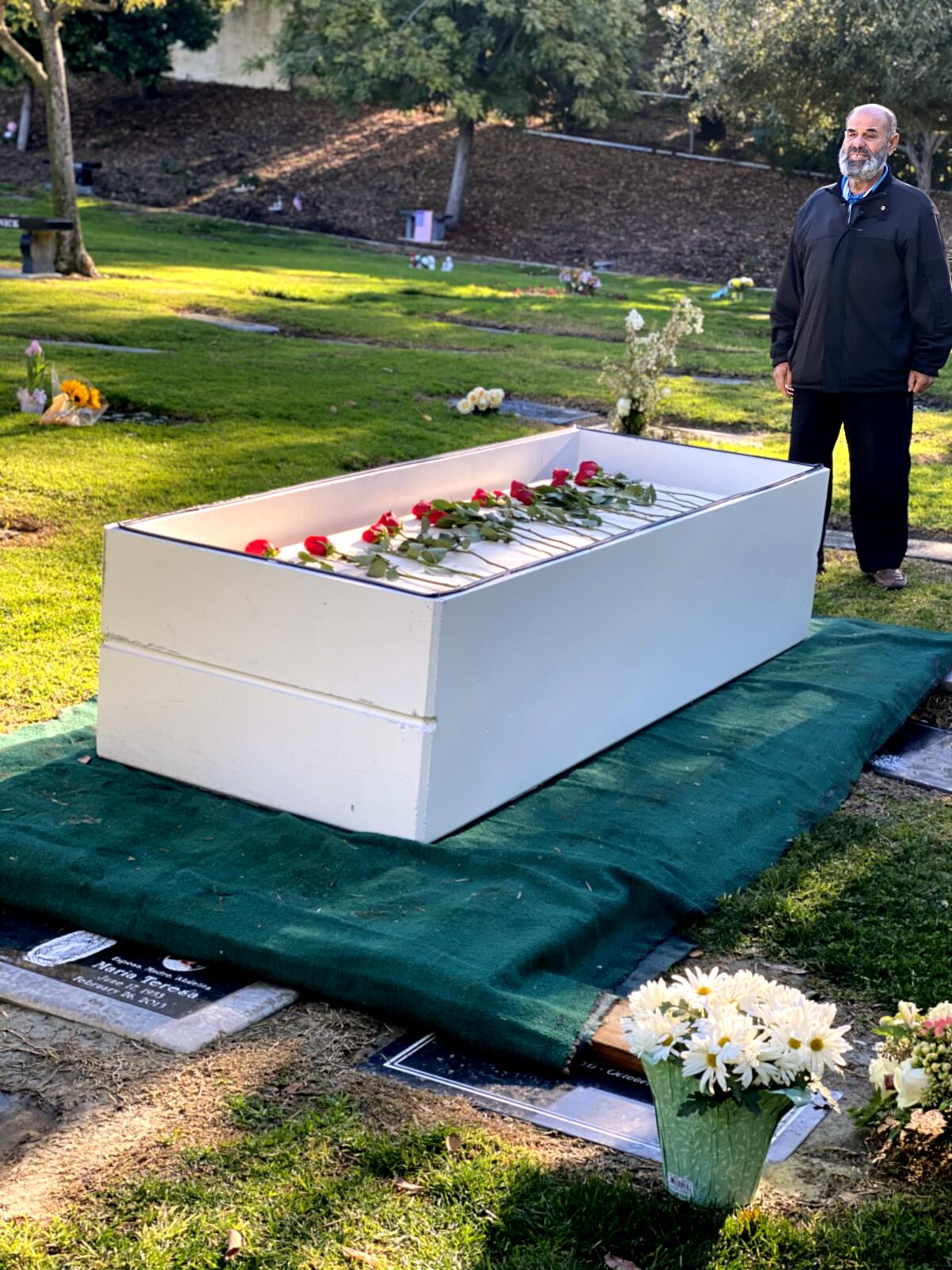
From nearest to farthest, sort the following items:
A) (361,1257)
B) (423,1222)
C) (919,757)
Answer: (361,1257)
(423,1222)
(919,757)

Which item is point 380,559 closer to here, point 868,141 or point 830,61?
point 868,141

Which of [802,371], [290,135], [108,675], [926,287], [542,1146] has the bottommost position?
[542,1146]

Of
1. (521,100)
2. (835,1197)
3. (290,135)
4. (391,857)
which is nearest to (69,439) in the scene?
(391,857)

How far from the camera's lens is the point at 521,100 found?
26.9 metres

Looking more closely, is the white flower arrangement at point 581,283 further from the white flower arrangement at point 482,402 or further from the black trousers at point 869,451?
the black trousers at point 869,451

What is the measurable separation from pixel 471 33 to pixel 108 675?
2546cm

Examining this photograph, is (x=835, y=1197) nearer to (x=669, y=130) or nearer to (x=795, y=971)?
(x=795, y=971)

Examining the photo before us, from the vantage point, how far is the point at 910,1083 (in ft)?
8.59

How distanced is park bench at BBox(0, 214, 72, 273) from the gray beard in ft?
37.2

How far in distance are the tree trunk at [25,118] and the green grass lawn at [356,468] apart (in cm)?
1548

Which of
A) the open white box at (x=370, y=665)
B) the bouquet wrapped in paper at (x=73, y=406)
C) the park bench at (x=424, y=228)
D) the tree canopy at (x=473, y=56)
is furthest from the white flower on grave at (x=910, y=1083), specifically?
the tree canopy at (x=473, y=56)

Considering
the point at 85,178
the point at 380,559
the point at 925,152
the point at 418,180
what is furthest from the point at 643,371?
the point at 85,178

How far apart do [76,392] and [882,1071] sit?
724 cm

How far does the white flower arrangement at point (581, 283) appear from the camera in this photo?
20.0m
